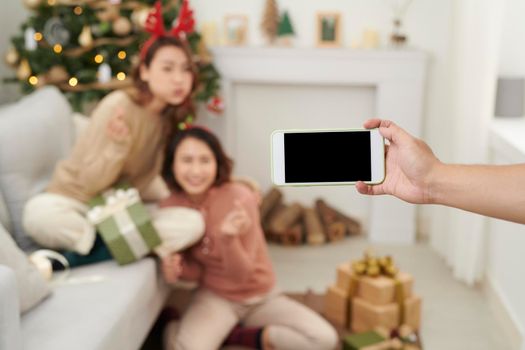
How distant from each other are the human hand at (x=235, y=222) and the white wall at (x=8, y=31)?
1825 mm

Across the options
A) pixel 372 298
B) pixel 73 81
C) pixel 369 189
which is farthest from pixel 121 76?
pixel 369 189

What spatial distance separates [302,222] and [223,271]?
1471 millimetres

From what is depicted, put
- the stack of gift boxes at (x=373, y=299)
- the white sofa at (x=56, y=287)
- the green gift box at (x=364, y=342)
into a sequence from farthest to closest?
the stack of gift boxes at (x=373, y=299), the green gift box at (x=364, y=342), the white sofa at (x=56, y=287)

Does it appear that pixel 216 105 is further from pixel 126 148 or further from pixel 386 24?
pixel 126 148

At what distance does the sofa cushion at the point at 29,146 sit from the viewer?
2432 mm

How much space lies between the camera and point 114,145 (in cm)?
244

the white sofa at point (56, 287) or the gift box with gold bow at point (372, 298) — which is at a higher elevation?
the white sofa at point (56, 287)

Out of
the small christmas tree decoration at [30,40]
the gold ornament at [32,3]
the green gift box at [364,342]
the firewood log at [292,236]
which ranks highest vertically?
the gold ornament at [32,3]

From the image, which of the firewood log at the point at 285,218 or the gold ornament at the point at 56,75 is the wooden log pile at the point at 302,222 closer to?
the firewood log at the point at 285,218

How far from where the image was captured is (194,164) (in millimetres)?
2400

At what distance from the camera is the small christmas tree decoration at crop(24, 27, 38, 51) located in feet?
11.0

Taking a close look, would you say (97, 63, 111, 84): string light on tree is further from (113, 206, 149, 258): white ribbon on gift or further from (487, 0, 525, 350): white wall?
(487, 0, 525, 350): white wall

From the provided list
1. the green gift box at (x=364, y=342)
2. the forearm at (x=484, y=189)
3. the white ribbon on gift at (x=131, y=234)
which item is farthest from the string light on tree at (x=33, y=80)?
the forearm at (x=484, y=189)

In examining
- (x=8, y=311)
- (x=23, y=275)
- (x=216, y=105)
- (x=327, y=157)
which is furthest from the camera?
(x=216, y=105)
